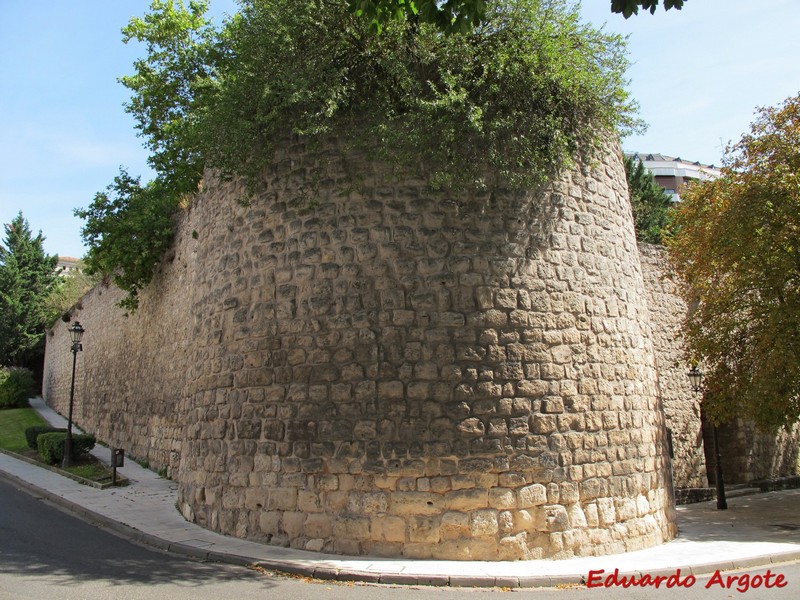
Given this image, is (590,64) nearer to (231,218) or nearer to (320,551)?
(231,218)

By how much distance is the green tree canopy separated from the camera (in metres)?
7.83

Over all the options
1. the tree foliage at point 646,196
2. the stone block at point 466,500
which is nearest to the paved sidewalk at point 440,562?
the stone block at point 466,500

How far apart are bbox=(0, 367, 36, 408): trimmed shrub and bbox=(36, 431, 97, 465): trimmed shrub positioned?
52.1 feet

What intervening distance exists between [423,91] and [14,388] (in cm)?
2912

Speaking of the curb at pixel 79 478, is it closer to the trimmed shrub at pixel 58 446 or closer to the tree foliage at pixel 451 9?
the trimmed shrub at pixel 58 446

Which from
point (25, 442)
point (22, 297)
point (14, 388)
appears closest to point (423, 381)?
point (25, 442)

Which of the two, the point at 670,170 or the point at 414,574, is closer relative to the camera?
the point at 414,574

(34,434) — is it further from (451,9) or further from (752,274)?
(752,274)

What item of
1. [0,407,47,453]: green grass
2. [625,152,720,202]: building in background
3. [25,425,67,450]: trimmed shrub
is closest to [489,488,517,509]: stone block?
[25,425,67,450]: trimmed shrub

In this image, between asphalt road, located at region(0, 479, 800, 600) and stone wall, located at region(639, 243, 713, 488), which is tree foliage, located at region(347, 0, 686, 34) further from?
stone wall, located at region(639, 243, 713, 488)

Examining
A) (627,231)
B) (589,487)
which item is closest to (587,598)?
(589,487)

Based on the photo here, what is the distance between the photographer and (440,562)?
693cm

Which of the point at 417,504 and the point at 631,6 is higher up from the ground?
the point at 631,6

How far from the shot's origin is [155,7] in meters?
18.1
